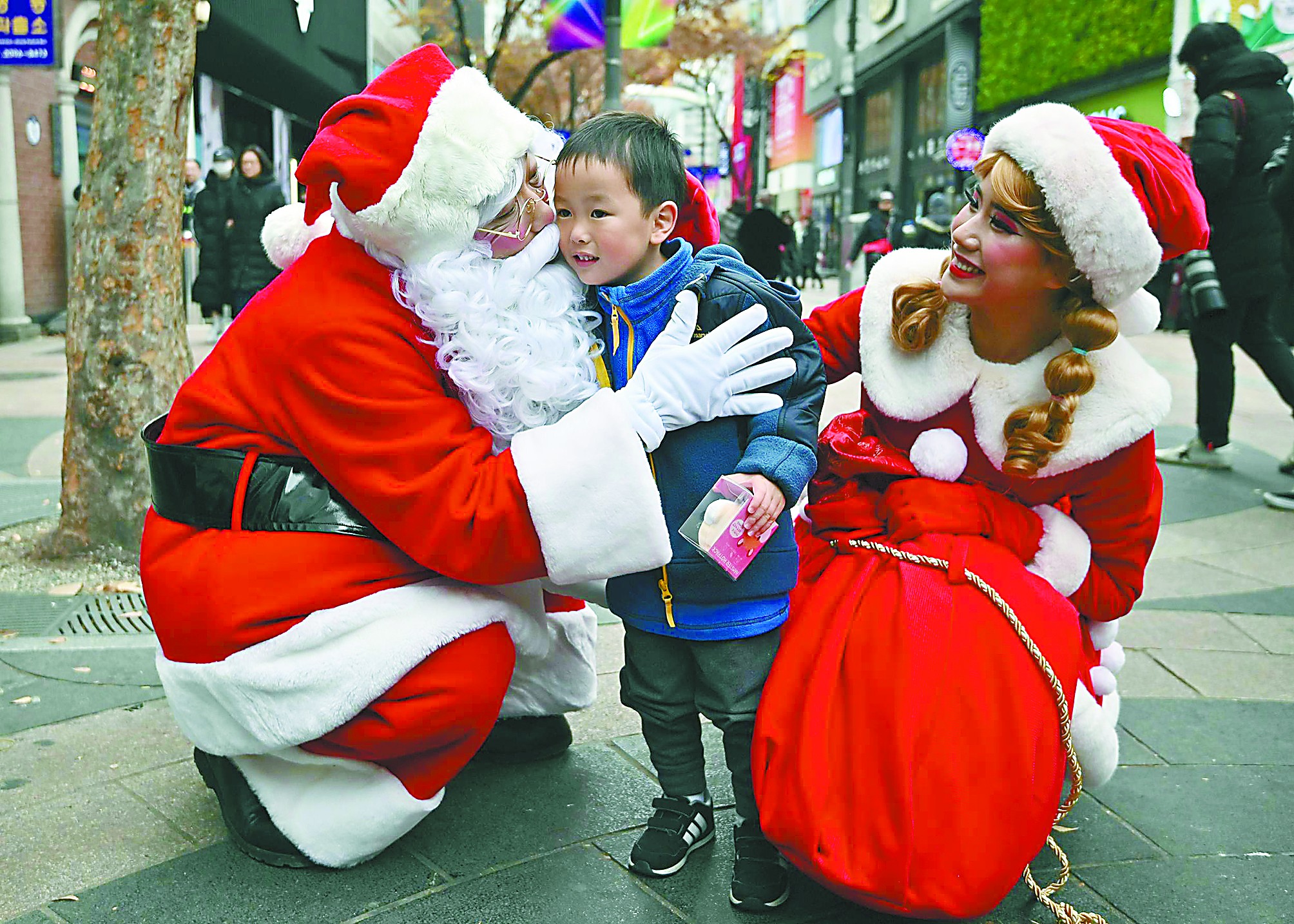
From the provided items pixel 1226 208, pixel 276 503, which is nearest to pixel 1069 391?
pixel 276 503

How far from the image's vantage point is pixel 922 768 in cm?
213

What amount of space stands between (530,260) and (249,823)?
1316mm

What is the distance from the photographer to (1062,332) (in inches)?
94.3

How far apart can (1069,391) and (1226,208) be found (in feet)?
14.6

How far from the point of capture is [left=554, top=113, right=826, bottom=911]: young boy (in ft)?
7.64

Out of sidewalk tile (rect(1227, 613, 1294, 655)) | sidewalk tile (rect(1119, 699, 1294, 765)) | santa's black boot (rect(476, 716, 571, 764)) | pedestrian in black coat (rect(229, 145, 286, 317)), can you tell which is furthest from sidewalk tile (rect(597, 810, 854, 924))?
pedestrian in black coat (rect(229, 145, 286, 317))

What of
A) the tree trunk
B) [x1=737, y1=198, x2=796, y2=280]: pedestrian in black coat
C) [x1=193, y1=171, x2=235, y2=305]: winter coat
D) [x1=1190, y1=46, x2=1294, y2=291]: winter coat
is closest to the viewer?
the tree trunk

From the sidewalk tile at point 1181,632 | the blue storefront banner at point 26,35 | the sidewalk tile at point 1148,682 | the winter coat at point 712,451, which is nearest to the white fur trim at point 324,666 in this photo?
the winter coat at point 712,451

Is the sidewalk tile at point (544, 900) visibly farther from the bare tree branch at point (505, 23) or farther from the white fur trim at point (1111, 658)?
the bare tree branch at point (505, 23)

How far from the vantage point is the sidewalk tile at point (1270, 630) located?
3.94 m

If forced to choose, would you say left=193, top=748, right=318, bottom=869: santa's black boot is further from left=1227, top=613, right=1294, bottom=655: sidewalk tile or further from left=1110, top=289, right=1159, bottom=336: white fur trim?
left=1227, top=613, right=1294, bottom=655: sidewalk tile

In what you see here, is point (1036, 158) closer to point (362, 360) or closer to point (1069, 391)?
point (1069, 391)

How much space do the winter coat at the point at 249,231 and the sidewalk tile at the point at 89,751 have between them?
7.35m

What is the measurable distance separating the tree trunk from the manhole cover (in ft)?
1.30
